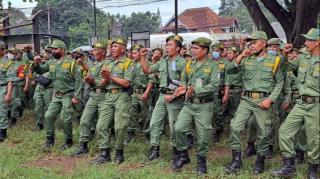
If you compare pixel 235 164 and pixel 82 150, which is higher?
pixel 235 164

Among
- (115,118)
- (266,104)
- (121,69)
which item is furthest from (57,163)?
(266,104)

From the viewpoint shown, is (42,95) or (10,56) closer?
(42,95)

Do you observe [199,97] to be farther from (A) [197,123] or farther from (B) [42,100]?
(B) [42,100]

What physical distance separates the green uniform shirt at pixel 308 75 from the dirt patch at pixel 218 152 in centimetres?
222

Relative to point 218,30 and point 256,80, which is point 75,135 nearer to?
point 256,80

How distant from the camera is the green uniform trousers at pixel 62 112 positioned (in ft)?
28.2

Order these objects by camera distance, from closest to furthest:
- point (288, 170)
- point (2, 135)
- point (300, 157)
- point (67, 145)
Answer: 1. point (288, 170)
2. point (300, 157)
3. point (67, 145)
4. point (2, 135)

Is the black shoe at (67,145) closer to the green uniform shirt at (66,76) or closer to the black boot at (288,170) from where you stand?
the green uniform shirt at (66,76)

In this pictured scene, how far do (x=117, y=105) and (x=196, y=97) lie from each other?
4.80ft

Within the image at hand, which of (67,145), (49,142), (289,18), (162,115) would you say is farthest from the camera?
(289,18)

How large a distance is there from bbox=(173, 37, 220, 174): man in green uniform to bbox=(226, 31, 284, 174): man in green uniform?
0.41m

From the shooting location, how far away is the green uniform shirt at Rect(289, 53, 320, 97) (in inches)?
241

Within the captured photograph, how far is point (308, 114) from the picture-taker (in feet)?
20.3

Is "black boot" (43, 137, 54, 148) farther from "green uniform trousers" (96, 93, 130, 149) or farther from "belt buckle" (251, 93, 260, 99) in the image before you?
"belt buckle" (251, 93, 260, 99)
